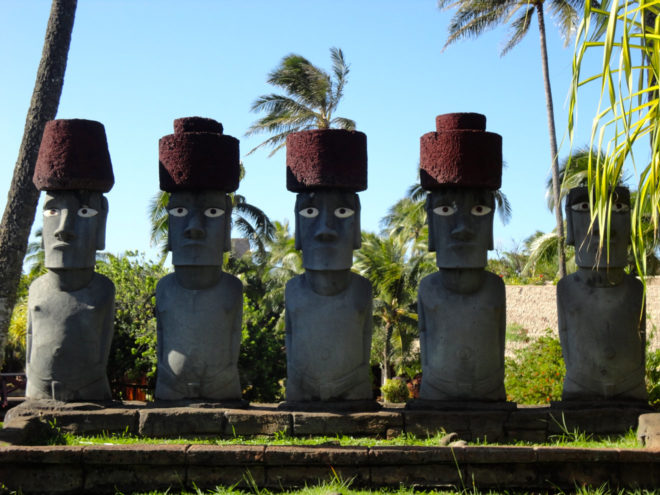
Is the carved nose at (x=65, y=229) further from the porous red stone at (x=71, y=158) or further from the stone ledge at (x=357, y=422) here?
the stone ledge at (x=357, y=422)

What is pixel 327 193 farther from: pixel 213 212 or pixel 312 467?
pixel 312 467

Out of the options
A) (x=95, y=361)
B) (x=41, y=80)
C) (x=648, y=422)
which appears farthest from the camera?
(x=41, y=80)

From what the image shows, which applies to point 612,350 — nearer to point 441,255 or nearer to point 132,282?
point 441,255

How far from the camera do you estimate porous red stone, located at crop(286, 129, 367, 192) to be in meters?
8.41

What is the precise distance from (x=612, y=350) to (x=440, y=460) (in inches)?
124

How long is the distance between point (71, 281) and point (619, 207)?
5768mm

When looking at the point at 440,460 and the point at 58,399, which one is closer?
the point at 440,460

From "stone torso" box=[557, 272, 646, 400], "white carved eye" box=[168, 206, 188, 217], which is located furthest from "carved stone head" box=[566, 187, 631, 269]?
"white carved eye" box=[168, 206, 188, 217]

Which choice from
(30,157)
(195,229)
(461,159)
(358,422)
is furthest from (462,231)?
(30,157)

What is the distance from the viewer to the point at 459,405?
26.3 ft

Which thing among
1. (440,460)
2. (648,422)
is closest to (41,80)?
(440,460)

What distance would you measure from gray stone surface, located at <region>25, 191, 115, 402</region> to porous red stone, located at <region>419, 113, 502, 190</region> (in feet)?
11.6

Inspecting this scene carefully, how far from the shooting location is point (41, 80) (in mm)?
9234

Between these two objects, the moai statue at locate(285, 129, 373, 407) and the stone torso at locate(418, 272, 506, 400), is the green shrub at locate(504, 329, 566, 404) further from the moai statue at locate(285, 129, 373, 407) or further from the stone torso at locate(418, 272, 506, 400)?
the moai statue at locate(285, 129, 373, 407)
